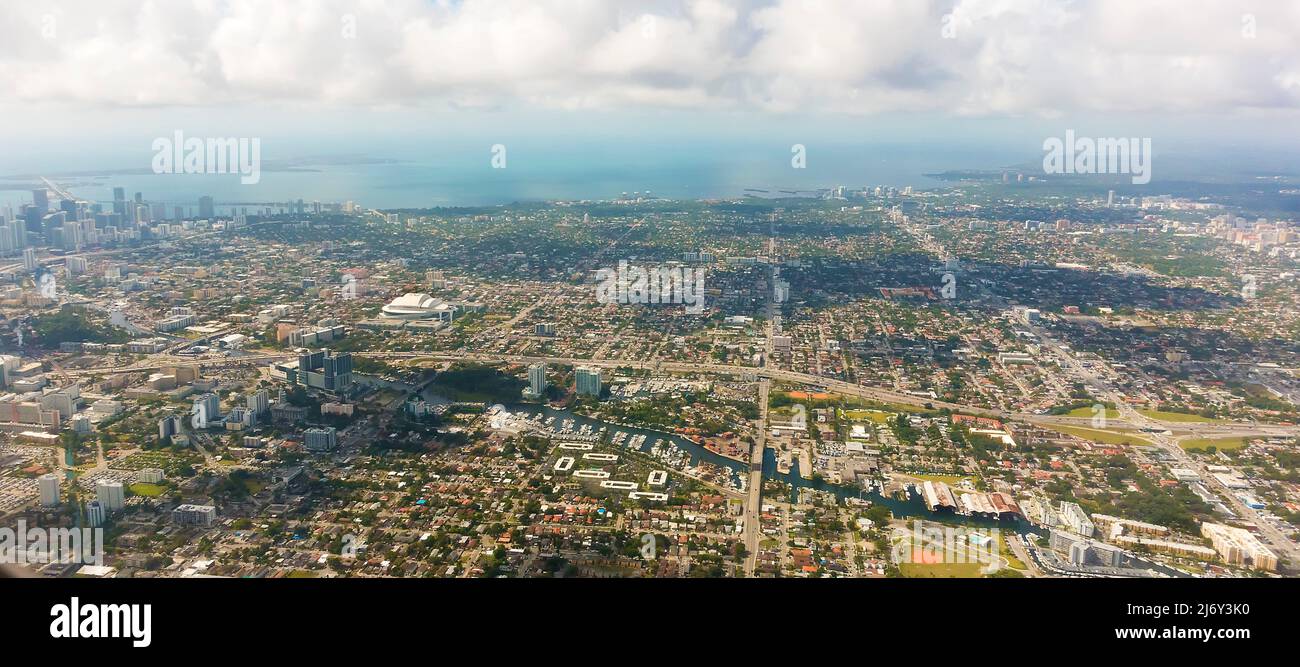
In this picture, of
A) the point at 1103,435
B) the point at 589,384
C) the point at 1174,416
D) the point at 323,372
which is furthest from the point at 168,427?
the point at 1174,416

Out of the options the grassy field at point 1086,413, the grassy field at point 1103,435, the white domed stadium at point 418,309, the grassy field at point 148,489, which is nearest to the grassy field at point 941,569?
the grassy field at point 1103,435

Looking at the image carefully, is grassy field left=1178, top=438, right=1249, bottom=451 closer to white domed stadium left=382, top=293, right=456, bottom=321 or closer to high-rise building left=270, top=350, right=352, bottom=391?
high-rise building left=270, top=350, right=352, bottom=391

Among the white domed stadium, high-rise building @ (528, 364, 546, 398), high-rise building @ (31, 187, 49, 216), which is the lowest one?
high-rise building @ (528, 364, 546, 398)

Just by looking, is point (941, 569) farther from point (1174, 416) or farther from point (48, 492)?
point (48, 492)

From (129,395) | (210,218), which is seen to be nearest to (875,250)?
(129,395)

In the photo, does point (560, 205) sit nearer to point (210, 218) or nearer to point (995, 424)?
point (210, 218)

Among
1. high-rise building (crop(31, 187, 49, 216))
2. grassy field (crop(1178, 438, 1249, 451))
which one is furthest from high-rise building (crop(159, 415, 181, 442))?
high-rise building (crop(31, 187, 49, 216))
